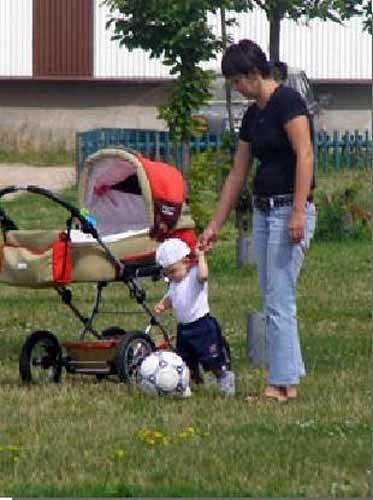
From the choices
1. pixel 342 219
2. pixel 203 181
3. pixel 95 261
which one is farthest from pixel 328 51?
pixel 95 261

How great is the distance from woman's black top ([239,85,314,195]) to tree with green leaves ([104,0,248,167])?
32.6 ft

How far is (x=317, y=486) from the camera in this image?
774 centimetres

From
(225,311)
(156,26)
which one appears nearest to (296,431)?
(225,311)

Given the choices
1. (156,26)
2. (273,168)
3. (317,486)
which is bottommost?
(317,486)

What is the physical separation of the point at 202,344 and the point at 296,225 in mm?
1053

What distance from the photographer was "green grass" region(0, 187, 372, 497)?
7.82 m

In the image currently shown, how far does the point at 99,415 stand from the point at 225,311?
4.73m

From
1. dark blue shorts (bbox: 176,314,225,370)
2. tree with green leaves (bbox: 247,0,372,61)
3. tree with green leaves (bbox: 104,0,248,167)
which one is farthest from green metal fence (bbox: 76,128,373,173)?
dark blue shorts (bbox: 176,314,225,370)

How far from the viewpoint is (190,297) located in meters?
10.3

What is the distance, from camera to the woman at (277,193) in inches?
380

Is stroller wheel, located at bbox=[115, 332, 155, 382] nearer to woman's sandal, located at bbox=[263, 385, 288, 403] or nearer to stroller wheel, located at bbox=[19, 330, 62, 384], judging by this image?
stroller wheel, located at bbox=[19, 330, 62, 384]

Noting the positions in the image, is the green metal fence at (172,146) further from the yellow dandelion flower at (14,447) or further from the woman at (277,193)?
the yellow dandelion flower at (14,447)

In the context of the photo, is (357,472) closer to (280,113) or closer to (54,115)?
(280,113)

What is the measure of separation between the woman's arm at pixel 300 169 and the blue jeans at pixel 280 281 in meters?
0.09
